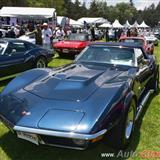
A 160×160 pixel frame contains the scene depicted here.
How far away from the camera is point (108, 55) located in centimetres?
575

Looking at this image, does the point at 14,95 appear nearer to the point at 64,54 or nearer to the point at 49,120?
the point at 49,120

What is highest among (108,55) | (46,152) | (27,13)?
(27,13)

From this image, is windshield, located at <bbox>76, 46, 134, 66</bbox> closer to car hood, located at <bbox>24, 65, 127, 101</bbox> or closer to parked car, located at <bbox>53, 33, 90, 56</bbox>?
car hood, located at <bbox>24, 65, 127, 101</bbox>

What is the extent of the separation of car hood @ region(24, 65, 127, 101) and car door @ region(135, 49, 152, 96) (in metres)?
0.45

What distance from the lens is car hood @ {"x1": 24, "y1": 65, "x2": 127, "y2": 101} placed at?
3949 millimetres

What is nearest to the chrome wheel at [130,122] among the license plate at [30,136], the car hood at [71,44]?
the license plate at [30,136]

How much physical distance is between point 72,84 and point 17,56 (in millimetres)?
4548

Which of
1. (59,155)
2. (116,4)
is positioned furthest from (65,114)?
(116,4)

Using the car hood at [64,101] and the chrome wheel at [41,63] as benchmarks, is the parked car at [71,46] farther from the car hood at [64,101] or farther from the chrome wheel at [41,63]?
the car hood at [64,101]

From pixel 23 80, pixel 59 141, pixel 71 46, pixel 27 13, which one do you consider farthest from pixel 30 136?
pixel 27 13

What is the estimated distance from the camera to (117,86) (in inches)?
162

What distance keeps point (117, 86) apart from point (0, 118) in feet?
5.57

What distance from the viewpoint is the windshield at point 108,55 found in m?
5.58

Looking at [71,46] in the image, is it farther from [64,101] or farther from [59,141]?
[59,141]
